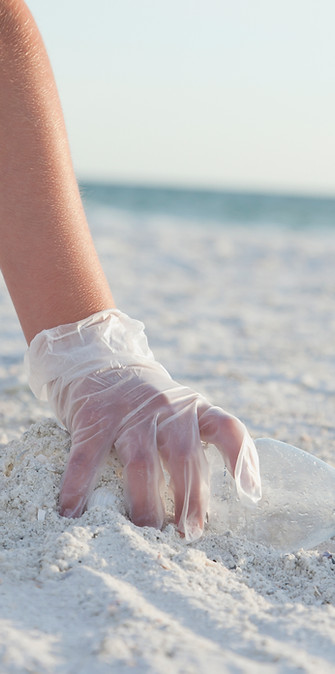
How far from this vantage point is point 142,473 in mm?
1228

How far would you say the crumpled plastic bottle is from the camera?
1291 millimetres

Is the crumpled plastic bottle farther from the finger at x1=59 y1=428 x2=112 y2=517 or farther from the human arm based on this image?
the finger at x1=59 y1=428 x2=112 y2=517

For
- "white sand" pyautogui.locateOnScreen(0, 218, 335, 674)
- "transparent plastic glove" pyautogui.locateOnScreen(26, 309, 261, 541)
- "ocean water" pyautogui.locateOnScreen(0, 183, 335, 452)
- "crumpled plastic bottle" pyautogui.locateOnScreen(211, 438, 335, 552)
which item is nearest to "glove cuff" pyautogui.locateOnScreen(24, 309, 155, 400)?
"transparent plastic glove" pyautogui.locateOnScreen(26, 309, 261, 541)

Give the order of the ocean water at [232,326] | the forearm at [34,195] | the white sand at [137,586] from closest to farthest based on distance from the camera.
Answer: the white sand at [137,586] < the forearm at [34,195] < the ocean water at [232,326]

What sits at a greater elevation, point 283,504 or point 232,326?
point 283,504

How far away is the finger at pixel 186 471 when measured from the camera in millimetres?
1220

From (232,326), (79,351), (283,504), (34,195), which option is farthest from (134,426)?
(232,326)

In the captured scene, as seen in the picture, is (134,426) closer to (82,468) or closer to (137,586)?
(82,468)

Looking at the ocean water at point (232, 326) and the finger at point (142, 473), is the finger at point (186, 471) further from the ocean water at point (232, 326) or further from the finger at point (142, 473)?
the ocean water at point (232, 326)

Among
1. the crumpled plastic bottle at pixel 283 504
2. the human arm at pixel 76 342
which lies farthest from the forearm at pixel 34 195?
the crumpled plastic bottle at pixel 283 504

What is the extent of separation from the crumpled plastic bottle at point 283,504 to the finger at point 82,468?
0.71 ft

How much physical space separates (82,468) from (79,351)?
257 mm

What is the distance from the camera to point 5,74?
4.43ft

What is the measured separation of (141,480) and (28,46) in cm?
87
